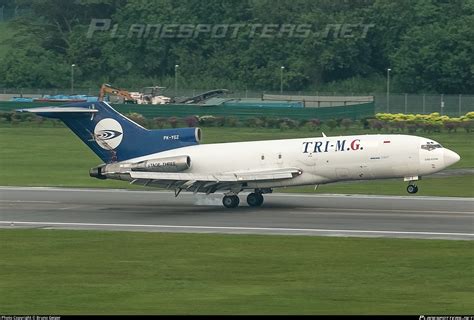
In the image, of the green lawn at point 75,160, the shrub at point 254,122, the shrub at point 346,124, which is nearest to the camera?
the green lawn at point 75,160

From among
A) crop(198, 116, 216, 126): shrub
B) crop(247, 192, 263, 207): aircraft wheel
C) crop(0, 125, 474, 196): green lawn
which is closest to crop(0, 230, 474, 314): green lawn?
crop(247, 192, 263, 207): aircraft wheel

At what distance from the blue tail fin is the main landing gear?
3.06 m

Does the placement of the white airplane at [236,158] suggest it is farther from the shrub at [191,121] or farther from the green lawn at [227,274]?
the shrub at [191,121]

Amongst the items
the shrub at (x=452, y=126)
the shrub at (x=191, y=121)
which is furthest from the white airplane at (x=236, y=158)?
the shrub at (x=191, y=121)

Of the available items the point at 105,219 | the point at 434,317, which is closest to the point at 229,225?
the point at 105,219

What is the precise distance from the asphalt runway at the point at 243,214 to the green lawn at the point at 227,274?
229cm

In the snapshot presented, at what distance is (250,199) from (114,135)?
6713mm

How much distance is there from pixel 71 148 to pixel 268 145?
31.9 m

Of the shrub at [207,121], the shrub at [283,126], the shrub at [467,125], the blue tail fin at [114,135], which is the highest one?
the blue tail fin at [114,135]

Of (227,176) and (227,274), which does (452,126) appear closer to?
(227,176)

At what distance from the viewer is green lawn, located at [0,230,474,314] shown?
28672mm

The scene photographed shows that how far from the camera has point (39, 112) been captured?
167ft

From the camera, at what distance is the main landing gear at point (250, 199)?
168ft

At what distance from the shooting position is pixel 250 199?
51656 millimetres
